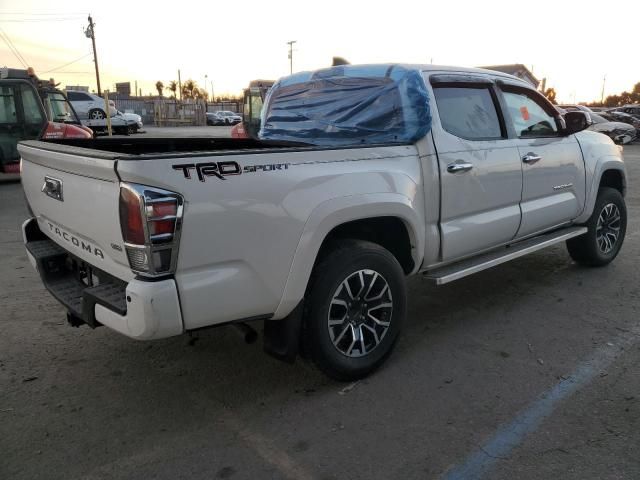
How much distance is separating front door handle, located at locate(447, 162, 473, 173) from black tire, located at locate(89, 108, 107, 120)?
86.7 feet

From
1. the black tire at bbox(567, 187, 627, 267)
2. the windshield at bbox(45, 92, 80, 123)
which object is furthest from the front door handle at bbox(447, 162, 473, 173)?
the windshield at bbox(45, 92, 80, 123)

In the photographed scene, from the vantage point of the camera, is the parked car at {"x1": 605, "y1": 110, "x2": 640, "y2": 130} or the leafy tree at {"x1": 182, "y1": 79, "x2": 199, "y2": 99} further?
the leafy tree at {"x1": 182, "y1": 79, "x2": 199, "y2": 99}

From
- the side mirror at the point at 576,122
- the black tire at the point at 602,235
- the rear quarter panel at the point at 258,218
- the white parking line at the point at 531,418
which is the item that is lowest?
the white parking line at the point at 531,418

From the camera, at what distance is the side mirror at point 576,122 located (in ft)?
15.7

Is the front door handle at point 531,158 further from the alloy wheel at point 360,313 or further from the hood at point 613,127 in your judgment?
the hood at point 613,127

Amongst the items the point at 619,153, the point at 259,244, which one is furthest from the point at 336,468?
the point at 619,153

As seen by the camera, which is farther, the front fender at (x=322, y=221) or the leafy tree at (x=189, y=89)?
the leafy tree at (x=189, y=89)

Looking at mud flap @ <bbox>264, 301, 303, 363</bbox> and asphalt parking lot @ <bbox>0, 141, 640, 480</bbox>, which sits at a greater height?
mud flap @ <bbox>264, 301, 303, 363</bbox>

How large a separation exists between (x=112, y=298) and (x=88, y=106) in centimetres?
2794

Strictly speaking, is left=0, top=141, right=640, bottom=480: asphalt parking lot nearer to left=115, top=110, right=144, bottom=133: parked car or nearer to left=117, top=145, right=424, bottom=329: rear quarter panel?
left=117, top=145, right=424, bottom=329: rear quarter panel

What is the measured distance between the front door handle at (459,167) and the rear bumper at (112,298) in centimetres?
212

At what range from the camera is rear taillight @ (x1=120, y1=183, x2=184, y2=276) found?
239 centimetres

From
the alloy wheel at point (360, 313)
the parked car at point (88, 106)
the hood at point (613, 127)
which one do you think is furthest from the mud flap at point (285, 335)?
the parked car at point (88, 106)

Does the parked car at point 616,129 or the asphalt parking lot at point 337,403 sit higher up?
the parked car at point 616,129
